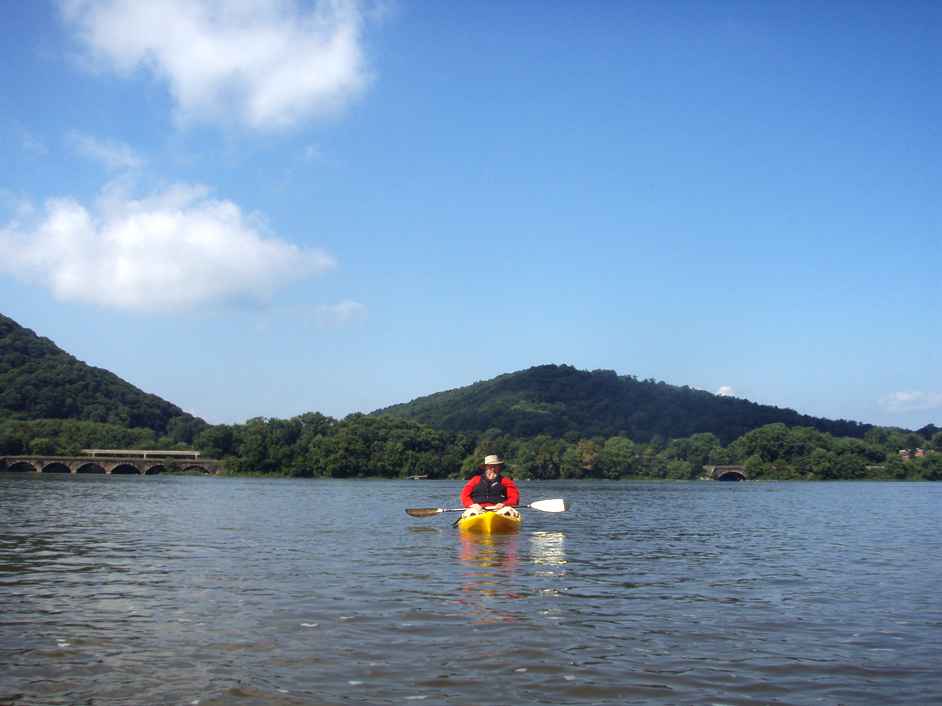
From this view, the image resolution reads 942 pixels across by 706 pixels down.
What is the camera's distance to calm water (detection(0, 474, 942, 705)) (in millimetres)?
10062

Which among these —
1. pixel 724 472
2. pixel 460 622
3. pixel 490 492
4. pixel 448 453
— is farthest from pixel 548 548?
pixel 724 472

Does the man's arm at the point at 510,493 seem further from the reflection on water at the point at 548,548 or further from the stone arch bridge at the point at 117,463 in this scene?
the stone arch bridge at the point at 117,463

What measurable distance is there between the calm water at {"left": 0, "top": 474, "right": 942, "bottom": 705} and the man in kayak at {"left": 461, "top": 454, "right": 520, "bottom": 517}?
2.57 metres

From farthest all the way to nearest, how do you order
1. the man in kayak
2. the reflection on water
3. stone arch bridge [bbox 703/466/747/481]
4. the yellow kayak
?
stone arch bridge [bbox 703/466/747/481] < the man in kayak < the yellow kayak < the reflection on water

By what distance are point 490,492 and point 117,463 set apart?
573 ft

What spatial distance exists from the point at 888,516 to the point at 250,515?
37441 millimetres

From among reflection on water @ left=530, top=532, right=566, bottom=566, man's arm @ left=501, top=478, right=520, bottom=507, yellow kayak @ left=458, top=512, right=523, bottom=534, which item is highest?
man's arm @ left=501, top=478, right=520, bottom=507

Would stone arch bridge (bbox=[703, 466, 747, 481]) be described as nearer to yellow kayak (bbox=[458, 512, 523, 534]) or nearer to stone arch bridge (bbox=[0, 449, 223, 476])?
stone arch bridge (bbox=[0, 449, 223, 476])

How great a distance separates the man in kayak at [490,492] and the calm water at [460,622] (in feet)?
8.45

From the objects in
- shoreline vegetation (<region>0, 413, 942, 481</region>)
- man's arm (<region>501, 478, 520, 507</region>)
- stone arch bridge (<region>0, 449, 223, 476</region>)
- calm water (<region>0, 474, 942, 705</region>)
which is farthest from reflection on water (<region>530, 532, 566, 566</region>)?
stone arch bridge (<region>0, 449, 223, 476</region>)

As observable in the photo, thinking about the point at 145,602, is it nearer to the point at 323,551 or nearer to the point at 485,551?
the point at 323,551

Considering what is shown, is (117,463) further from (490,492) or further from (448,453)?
(490,492)

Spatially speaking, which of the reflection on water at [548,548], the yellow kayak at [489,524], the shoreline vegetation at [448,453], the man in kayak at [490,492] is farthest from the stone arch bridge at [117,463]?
the reflection on water at [548,548]

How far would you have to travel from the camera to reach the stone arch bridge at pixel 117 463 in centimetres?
17188
